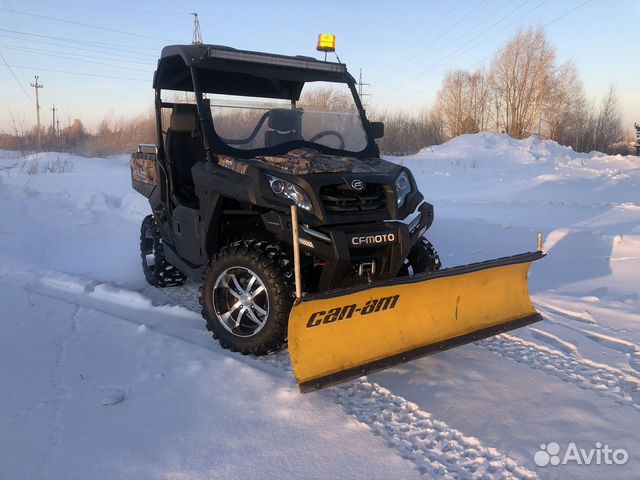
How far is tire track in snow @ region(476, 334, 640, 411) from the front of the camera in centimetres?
316

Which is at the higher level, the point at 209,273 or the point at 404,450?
the point at 209,273

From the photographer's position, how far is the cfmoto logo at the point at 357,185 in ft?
11.7

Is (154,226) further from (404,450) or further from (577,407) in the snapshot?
(577,407)

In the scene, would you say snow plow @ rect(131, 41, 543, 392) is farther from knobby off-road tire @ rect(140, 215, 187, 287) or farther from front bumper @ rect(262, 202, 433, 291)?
knobby off-road tire @ rect(140, 215, 187, 287)

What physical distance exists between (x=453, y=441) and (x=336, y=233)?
1434 mm

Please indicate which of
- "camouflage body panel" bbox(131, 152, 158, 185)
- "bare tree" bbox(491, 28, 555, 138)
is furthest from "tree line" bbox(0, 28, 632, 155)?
"camouflage body panel" bbox(131, 152, 158, 185)

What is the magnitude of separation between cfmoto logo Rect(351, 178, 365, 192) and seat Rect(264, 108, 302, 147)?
3.40 ft

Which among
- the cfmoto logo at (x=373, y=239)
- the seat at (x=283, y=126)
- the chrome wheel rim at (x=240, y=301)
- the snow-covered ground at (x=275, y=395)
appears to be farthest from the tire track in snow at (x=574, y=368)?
the seat at (x=283, y=126)

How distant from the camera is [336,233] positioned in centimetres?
334

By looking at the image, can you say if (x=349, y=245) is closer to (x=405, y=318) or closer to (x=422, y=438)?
(x=405, y=318)

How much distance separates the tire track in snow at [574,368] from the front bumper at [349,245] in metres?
1.09

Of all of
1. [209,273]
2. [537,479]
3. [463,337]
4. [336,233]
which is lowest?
[537,479]

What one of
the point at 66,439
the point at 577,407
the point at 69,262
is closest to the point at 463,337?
the point at 577,407

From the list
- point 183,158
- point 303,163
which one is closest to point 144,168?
point 183,158
